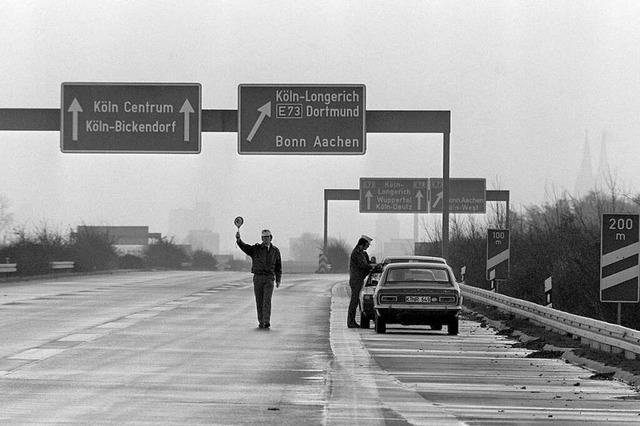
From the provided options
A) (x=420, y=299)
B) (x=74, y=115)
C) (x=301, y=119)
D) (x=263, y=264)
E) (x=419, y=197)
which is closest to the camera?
(x=420, y=299)

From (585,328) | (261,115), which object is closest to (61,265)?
(261,115)

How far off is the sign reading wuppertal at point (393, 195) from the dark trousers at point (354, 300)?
3962 centimetres

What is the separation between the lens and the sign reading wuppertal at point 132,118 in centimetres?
3650

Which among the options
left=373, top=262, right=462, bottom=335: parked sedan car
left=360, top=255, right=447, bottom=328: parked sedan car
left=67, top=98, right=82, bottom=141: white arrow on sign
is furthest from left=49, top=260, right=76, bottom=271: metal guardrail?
left=373, top=262, right=462, bottom=335: parked sedan car

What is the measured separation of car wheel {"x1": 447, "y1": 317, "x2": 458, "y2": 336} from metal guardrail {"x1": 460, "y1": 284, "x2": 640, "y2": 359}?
1438mm

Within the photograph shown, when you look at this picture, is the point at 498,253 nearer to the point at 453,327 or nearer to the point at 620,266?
the point at 453,327

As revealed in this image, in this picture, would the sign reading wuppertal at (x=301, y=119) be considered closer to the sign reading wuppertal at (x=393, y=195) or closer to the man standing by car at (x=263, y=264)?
the man standing by car at (x=263, y=264)

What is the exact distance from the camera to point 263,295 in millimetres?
25188

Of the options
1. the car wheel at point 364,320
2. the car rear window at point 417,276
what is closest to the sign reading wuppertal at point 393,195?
the car wheel at point 364,320

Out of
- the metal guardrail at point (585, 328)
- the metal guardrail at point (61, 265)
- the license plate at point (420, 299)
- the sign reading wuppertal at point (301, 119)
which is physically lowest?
the metal guardrail at point (585, 328)

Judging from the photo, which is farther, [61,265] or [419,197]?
[419,197]

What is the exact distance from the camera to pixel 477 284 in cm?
4025

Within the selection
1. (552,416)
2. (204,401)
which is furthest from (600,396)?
(204,401)

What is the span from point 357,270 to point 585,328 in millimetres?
7785
